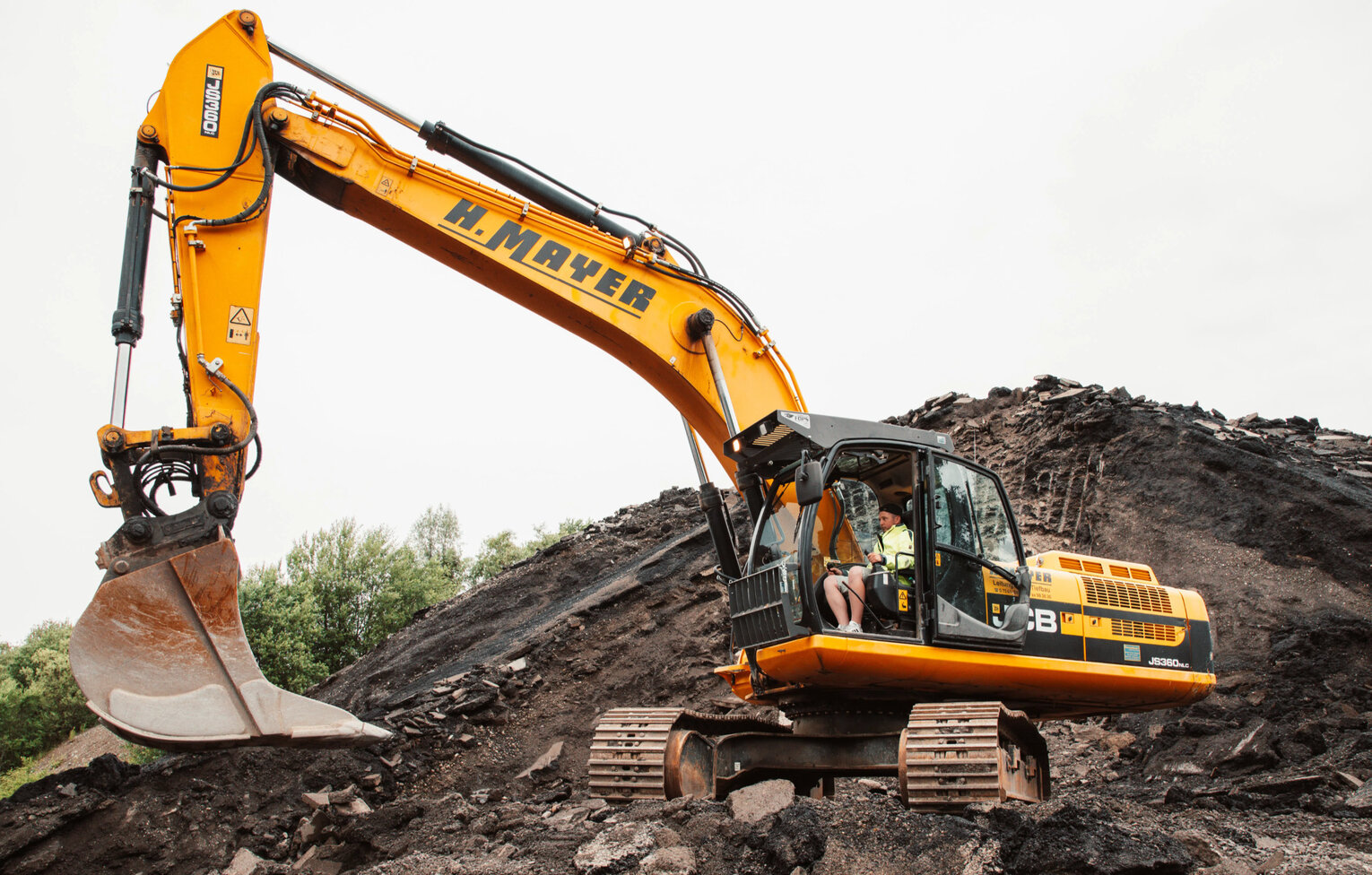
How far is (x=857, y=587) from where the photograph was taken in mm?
5594

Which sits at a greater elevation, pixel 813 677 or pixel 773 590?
pixel 773 590

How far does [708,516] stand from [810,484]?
1.73m

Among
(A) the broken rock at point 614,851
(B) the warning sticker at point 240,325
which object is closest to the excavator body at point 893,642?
(A) the broken rock at point 614,851

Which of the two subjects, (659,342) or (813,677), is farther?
(659,342)

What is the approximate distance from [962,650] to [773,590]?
3.90 ft

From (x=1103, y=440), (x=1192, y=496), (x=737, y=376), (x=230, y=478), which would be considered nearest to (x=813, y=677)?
(x=737, y=376)

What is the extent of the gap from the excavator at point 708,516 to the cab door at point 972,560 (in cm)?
2

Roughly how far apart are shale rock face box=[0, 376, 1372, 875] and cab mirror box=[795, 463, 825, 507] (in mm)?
2146

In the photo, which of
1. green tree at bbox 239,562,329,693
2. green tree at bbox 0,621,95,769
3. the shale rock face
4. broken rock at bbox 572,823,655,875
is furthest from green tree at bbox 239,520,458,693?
broken rock at bbox 572,823,655,875

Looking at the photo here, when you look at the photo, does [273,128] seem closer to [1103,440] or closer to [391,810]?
[391,810]

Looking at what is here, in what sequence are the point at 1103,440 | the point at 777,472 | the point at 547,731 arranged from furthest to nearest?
the point at 1103,440 < the point at 547,731 < the point at 777,472

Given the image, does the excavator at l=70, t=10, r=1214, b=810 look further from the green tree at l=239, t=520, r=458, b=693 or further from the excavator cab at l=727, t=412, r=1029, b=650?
the green tree at l=239, t=520, r=458, b=693

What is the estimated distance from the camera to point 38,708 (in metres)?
21.5

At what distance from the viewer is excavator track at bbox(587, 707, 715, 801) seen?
18.3ft
